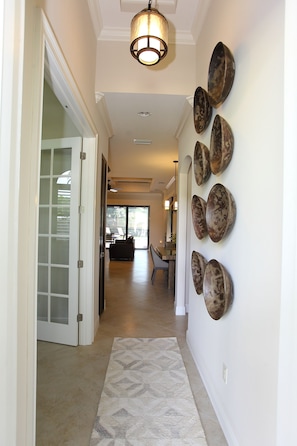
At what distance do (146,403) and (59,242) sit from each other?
1800mm

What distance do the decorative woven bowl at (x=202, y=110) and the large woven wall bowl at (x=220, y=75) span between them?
15 centimetres

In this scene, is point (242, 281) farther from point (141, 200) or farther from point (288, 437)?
point (141, 200)

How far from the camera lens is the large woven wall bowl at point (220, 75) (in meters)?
1.55

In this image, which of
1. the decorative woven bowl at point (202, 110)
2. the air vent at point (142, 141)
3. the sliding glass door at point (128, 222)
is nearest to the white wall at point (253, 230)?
the decorative woven bowl at point (202, 110)

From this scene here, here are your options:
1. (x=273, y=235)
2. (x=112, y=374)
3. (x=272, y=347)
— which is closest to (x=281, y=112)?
(x=273, y=235)

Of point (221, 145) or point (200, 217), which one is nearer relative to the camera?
point (221, 145)

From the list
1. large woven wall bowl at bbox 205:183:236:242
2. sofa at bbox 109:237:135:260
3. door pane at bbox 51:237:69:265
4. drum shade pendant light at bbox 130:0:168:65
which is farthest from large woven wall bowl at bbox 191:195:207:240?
sofa at bbox 109:237:135:260

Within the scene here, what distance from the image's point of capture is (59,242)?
112 inches

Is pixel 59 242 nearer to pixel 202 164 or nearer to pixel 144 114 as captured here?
pixel 202 164

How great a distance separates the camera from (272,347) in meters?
1.09

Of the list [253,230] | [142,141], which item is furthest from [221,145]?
[142,141]

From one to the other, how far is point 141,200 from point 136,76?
391 inches

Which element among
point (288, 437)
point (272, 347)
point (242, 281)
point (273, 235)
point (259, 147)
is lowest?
point (288, 437)

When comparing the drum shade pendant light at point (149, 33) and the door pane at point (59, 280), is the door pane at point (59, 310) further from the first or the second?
the drum shade pendant light at point (149, 33)
